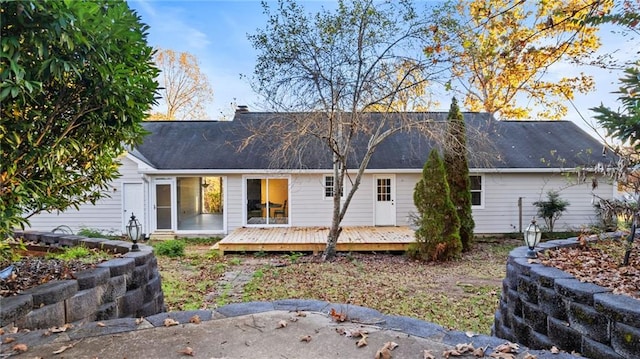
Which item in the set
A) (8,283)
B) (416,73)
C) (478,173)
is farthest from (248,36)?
(478,173)

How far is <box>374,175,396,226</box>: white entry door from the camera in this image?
479 inches

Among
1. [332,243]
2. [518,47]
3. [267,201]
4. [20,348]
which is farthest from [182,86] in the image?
[20,348]

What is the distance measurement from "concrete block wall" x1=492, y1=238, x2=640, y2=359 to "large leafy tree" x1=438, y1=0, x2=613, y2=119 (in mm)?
2403

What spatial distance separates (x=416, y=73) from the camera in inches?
312

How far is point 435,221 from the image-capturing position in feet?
28.1

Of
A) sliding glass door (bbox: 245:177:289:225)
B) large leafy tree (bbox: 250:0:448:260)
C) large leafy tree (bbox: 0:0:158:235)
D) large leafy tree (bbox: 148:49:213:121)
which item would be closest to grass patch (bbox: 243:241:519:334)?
large leafy tree (bbox: 250:0:448:260)

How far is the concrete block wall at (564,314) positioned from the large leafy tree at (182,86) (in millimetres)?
21618

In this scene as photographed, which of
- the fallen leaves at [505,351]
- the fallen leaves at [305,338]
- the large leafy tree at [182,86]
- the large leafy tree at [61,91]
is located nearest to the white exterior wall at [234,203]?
the large leafy tree at [61,91]

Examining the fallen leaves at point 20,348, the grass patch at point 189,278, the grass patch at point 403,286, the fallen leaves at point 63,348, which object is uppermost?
the fallen leaves at point 20,348

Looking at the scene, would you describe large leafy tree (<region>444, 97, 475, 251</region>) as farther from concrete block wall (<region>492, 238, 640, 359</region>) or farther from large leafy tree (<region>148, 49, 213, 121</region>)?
large leafy tree (<region>148, 49, 213, 121</region>)

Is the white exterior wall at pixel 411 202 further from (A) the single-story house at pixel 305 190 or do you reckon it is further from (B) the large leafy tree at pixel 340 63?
(B) the large leafy tree at pixel 340 63

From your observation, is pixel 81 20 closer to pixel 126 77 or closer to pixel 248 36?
pixel 126 77

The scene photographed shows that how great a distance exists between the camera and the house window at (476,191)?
482 inches

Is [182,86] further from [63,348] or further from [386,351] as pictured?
[386,351]
